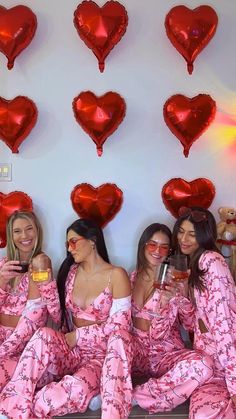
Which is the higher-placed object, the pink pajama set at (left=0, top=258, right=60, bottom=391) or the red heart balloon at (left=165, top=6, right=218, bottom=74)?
the red heart balloon at (left=165, top=6, right=218, bottom=74)

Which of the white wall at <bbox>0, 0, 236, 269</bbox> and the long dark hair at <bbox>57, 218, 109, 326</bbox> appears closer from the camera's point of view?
the long dark hair at <bbox>57, 218, 109, 326</bbox>

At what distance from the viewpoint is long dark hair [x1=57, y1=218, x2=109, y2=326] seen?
274cm

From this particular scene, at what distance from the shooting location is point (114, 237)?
3104 millimetres

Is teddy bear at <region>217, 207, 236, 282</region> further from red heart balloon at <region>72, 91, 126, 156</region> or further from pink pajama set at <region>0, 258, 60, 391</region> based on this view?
pink pajama set at <region>0, 258, 60, 391</region>

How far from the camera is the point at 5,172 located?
10.0ft

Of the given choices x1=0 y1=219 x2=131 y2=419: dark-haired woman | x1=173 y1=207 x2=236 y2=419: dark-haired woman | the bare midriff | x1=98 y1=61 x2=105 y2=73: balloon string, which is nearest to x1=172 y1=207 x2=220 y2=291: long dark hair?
x1=173 y1=207 x2=236 y2=419: dark-haired woman

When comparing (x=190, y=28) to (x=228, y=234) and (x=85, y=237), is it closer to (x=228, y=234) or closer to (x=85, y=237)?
(x=228, y=234)

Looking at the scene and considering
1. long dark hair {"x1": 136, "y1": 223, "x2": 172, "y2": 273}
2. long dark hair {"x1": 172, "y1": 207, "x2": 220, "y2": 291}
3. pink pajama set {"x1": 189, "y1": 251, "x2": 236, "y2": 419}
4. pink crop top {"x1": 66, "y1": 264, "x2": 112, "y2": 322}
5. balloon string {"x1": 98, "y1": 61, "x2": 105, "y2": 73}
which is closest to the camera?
pink pajama set {"x1": 189, "y1": 251, "x2": 236, "y2": 419}

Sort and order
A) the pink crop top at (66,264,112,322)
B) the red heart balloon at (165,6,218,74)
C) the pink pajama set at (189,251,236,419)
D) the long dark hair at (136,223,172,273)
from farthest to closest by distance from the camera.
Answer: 1. the red heart balloon at (165,6,218,74)
2. the long dark hair at (136,223,172,273)
3. the pink crop top at (66,264,112,322)
4. the pink pajama set at (189,251,236,419)

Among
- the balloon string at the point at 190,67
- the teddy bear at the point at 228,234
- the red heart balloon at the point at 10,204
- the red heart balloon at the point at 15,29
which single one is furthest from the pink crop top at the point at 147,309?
the red heart balloon at the point at 15,29

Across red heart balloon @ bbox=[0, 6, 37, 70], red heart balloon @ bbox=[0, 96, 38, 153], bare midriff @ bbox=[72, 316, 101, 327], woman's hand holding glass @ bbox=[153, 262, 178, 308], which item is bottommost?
bare midriff @ bbox=[72, 316, 101, 327]

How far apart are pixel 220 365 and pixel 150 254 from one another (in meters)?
0.67

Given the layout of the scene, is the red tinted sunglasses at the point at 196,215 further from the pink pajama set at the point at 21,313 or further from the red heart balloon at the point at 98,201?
the pink pajama set at the point at 21,313

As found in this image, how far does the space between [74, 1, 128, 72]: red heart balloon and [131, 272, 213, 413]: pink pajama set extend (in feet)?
4.27
